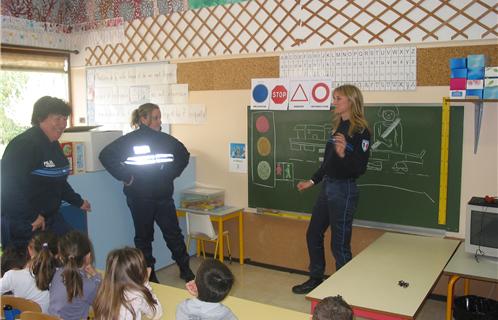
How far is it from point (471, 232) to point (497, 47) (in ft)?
4.33

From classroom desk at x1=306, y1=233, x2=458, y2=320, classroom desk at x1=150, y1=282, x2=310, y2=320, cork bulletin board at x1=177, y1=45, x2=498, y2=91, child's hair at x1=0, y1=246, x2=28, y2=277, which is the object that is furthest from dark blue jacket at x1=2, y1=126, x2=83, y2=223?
cork bulletin board at x1=177, y1=45, x2=498, y2=91

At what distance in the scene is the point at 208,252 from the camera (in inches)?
200

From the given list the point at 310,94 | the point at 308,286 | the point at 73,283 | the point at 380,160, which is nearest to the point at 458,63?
the point at 380,160

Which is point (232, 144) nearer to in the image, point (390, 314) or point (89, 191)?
point (89, 191)

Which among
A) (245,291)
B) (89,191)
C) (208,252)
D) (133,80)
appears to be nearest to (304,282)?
(245,291)

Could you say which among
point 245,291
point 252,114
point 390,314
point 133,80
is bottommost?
point 245,291

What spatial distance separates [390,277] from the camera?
2.79 meters

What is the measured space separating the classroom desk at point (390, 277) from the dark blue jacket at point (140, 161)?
1.67 metres

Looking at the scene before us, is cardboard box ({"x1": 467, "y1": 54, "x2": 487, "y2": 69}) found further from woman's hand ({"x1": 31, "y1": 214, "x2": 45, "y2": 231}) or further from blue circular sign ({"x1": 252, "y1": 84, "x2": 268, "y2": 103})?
woman's hand ({"x1": 31, "y1": 214, "x2": 45, "y2": 231})

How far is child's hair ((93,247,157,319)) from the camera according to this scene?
6.49 ft

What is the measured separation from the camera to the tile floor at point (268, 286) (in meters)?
3.76

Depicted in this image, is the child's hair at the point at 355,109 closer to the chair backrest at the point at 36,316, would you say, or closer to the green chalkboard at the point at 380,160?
the green chalkboard at the point at 380,160

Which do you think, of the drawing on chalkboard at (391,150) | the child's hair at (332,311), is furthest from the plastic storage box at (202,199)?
the child's hair at (332,311)

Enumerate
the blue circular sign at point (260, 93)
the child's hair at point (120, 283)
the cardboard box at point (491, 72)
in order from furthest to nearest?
1. the blue circular sign at point (260, 93)
2. the cardboard box at point (491, 72)
3. the child's hair at point (120, 283)
